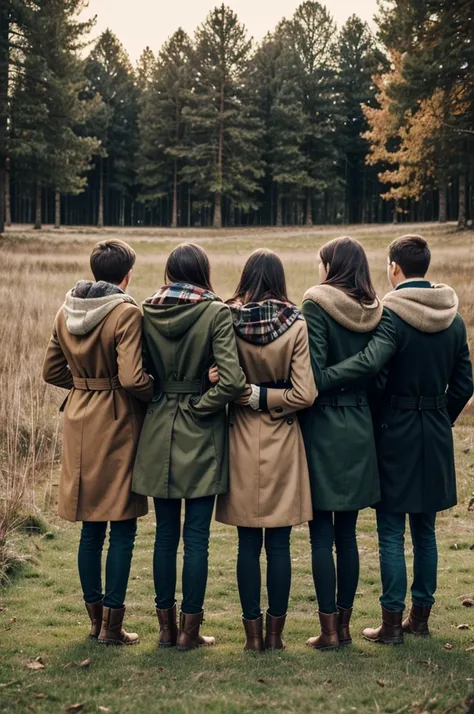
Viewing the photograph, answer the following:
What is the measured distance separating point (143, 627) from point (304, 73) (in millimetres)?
50714

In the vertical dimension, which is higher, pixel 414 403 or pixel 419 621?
pixel 414 403

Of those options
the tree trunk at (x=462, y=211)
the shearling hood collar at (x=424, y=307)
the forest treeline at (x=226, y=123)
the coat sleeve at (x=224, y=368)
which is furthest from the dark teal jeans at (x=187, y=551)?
the tree trunk at (x=462, y=211)

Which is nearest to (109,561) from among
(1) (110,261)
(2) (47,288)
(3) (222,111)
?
(1) (110,261)

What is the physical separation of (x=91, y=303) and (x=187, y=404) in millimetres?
718

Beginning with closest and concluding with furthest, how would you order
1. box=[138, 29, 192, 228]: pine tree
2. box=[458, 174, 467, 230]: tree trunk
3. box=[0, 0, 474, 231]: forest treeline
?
box=[0, 0, 474, 231]: forest treeline → box=[458, 174, 467, 230]: tree trunk → box=[138, 29, 192, 228]: pine tree

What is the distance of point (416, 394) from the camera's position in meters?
4.30

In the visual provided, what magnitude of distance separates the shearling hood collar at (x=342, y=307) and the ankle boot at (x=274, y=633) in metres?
1.54

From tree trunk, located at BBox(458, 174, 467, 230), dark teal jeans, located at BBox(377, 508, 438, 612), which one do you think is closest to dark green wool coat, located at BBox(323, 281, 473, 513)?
dark teal jeans, located at BBox(377, 508, 438, 612)

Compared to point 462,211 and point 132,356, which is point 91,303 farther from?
point 462,211

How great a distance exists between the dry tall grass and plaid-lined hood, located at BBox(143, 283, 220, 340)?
269cm

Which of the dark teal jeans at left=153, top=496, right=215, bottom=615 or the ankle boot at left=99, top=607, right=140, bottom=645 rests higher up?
the dark teal jeans at left=153, top=496, right=215, bottom=615

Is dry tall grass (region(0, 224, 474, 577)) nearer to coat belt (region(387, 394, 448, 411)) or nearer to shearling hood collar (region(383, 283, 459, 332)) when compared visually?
coat belt (region(387, 394, 448, 411))

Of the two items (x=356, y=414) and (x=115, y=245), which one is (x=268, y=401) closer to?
(x=356, y=414)

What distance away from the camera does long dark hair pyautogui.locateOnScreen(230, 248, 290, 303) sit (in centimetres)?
404
